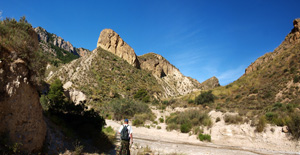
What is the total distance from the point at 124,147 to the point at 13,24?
5.81m

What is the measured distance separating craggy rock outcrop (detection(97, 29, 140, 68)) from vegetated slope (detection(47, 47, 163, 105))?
6759 mm

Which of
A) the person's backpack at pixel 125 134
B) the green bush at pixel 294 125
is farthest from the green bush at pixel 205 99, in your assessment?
the person's backpack at pixel 125 134

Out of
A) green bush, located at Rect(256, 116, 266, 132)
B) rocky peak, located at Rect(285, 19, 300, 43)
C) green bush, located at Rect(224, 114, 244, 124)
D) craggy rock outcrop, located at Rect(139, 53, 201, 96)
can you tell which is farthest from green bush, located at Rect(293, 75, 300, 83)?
craggy rock outcrop, located at Rect(139, 53, 201, 96)

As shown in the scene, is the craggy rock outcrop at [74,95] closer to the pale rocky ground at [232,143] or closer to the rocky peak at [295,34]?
the pale rocky ground at [232,143]

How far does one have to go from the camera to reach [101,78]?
43562 millimetres

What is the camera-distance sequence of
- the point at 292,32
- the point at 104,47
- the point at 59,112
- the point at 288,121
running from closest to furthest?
the point at 59,112, the point at 288,121, the point at 292,32, the point at 104,47

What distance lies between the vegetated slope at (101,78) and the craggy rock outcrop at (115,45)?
6.76 metres

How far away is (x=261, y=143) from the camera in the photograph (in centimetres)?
1079

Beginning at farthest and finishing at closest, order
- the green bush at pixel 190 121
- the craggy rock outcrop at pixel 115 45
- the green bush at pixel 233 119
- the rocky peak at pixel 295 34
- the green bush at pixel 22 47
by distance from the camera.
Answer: the craggy rock outcrop at pixel 115 45, the rocky peak at pixel 295 34, the green bush at pixel 190 121, the green bush at pixel 233 119, the green bush at pixel 22 47

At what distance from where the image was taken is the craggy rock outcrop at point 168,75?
77.8 m

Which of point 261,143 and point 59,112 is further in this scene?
point 261,143

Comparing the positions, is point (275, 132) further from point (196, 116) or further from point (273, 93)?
point (273, 93)

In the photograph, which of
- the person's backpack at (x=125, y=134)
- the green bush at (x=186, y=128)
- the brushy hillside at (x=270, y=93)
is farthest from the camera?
the green bush at (x=186, y=128)

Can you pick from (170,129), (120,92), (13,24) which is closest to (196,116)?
(170,129)
